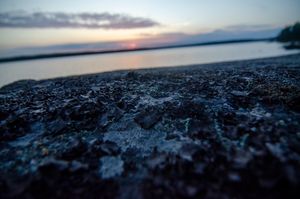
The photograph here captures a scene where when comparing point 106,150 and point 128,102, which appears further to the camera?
point 128,102

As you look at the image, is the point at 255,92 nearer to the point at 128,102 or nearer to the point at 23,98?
the point at 128,102

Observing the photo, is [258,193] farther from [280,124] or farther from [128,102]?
[128,102]

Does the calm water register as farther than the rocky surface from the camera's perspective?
Yes

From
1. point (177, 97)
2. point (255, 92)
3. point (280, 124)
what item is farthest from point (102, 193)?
point (255, 92)

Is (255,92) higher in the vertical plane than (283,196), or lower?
higher

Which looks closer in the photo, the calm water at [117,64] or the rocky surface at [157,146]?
the rocky surface at [157,146]

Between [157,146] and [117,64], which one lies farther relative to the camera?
[117,64]

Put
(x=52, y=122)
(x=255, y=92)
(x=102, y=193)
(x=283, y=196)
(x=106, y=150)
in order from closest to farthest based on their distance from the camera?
(x=283, y=196) < (x=102, y=193) < (x=106, y=150) < (x=52, y=122) < (x=255, y=92)

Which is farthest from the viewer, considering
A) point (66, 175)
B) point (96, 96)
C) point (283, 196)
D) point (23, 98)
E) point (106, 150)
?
point (23, 98)
